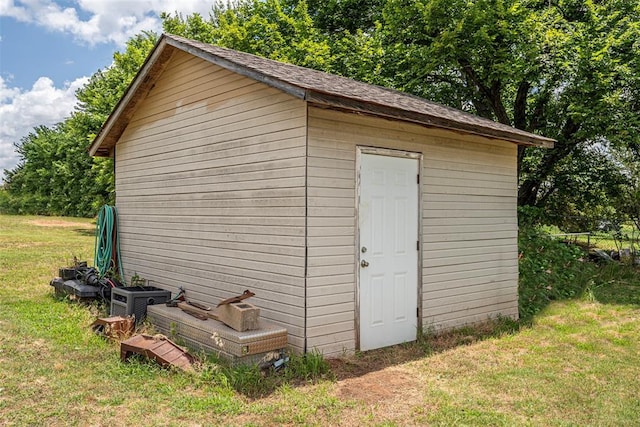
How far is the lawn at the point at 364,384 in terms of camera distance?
3.61 metres

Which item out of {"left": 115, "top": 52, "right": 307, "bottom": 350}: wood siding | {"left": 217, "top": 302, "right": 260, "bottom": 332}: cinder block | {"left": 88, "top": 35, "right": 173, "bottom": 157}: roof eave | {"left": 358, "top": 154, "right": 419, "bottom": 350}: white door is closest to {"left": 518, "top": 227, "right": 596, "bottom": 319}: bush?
{"left": 358, "top": 154, "right": 419, "bottom": 350}: white door

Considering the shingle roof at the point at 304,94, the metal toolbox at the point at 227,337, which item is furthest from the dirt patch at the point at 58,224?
the metal toolbox at the point at 227,337

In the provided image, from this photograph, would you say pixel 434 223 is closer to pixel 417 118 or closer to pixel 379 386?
pixel 417 118

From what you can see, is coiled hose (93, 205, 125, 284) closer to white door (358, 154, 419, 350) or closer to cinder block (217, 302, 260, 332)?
cinder block (217, 302, 260, 332)

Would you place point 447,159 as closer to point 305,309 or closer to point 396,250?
point 396,250

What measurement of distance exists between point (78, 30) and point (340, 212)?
7.47 m

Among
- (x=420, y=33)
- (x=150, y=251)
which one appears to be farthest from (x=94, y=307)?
(x=420, y=33)

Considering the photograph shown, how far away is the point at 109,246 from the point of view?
308 inches

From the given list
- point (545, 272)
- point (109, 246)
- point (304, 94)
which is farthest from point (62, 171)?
point (304, 94)

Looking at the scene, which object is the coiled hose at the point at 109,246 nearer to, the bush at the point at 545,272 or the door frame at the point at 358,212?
the door frame at the point at 358,212

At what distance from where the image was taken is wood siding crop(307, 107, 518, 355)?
470cm

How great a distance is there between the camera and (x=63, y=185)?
100ft

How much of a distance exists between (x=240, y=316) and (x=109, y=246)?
442 centimetres

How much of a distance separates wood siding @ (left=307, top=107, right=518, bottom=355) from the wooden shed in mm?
19
